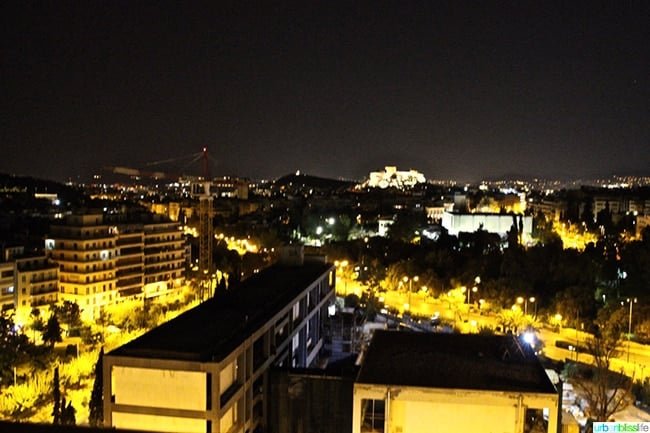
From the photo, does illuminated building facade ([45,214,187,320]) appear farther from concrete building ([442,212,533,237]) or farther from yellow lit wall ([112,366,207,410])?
concrete building ([442,212,533,237])

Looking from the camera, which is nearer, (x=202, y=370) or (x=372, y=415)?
(x=372, y=415)

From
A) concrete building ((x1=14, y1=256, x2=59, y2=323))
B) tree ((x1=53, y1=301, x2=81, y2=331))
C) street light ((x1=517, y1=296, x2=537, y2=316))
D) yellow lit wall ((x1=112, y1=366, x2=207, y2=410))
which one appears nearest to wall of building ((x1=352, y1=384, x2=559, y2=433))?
yellow lit wall ((x1=112, y1=366, x2=207, y2=410))

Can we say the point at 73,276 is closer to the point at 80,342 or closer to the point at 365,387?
the point at 80,342

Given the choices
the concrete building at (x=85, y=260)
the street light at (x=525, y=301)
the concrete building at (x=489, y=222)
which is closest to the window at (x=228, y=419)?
the street light at (x=525, y=301)

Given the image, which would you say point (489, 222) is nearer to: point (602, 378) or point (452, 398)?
point (602, 378)

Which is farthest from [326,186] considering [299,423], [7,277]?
[299,423]

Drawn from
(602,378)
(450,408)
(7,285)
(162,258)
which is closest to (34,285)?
(7,285)
